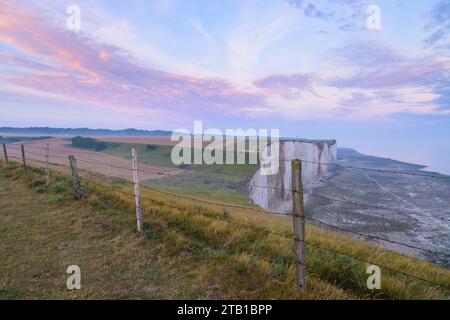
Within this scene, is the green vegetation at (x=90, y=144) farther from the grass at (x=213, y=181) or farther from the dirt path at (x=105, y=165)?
the dirt path at (x=105, y=165)

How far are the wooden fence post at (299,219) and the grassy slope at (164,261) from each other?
0.93ft

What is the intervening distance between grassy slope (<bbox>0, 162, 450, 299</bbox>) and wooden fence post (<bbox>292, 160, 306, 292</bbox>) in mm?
284

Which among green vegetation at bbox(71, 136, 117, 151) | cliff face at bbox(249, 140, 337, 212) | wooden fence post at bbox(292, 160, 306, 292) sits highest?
wooden fence post at bbox(292, 160, 306, 292)

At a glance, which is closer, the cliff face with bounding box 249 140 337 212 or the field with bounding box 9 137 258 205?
the field with bounding box 9 137 258 205

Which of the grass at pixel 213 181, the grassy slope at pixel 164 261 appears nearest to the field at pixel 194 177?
the grass at pixel 213 181

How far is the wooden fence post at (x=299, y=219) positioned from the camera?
4.99m

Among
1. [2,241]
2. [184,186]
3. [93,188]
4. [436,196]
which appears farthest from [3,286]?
[436,196]

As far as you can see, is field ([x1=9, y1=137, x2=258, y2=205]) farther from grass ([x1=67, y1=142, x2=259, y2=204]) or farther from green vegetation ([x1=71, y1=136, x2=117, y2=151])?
green vegetation ([x1=71, y1=136, x2=117, y2=151])

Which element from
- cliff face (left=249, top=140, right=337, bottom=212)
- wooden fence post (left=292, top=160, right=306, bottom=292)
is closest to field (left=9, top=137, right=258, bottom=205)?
cliff face (left=249, top=140, right=337, bottom=212)

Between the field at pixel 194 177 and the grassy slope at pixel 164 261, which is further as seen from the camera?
the field at pixel 194 177

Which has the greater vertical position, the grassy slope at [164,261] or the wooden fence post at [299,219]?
the wooden fence post at [299,219]

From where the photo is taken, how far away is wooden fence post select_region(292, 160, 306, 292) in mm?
4988

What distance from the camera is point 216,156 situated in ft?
235

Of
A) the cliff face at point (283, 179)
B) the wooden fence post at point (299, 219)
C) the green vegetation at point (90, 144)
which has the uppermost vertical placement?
the wooden fence post at point (299, 219)
